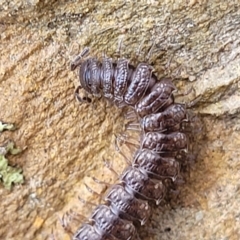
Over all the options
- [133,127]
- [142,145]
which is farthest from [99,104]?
[142,145]

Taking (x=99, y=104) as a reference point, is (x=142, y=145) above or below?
below

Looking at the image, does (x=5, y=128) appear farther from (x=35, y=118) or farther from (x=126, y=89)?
(x=126, y=89)

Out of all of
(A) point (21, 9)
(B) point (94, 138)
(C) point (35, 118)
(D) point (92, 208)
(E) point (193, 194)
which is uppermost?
(A) point (21, 9)

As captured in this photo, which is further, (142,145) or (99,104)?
(99,104)

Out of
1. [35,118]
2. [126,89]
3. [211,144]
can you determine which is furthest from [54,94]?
[211,144]

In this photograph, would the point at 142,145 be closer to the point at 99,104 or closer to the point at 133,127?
the point at 133,127
